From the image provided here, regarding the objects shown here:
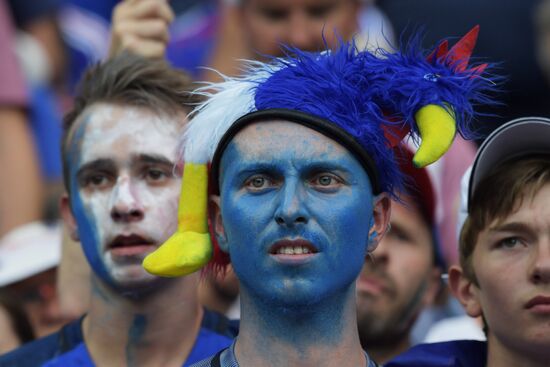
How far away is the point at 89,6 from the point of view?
8383 mm

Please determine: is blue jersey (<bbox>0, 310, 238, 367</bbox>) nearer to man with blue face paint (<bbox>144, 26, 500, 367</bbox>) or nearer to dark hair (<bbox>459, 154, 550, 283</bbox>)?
man with blue face paint (<bbox>144, 26, 500, 367</bbox>)

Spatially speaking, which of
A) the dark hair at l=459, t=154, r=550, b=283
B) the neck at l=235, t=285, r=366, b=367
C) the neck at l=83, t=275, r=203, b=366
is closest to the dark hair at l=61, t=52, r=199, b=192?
the neck at l=83, t=275, r=203, b=366

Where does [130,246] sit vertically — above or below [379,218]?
below

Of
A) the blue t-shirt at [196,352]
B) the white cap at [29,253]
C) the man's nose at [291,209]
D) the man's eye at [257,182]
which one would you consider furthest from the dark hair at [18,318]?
the man's nose at [291,209]

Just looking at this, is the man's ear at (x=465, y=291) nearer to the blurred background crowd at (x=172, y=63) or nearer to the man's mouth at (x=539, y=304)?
the man's mouth at (x=539, y=304)

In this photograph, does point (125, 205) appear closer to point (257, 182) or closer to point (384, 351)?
point (257, 182)

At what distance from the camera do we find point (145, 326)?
473cm

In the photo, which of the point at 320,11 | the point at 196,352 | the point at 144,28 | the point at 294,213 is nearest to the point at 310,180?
the point at 294,213

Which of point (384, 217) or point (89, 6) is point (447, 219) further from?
point (89, 6)

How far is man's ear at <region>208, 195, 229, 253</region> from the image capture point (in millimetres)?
4012

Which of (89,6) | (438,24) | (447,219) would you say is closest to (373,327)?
(447,219)

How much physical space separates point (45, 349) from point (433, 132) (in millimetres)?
1745

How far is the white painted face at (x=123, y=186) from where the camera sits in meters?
4.62

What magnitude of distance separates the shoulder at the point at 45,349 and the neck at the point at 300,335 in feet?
3.69
